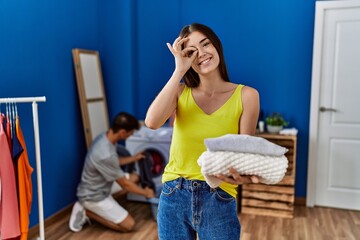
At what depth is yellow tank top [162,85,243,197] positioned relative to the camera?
3.81ft

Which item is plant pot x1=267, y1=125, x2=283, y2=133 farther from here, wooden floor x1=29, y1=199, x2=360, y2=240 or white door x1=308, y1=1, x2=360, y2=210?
wooden floor x1=29, y1=199, x2=360, y2=240

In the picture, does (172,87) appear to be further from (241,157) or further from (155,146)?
(155,146)

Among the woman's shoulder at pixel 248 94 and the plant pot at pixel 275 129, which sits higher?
the woman's shoulder at pixel 248 94

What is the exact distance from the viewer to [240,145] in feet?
3.42

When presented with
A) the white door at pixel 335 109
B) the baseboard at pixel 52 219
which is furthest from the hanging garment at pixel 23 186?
the white door at pixel 335 109

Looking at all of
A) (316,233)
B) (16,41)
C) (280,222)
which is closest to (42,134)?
(16,41)

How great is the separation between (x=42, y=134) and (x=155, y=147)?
1081 mm

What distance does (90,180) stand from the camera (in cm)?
330

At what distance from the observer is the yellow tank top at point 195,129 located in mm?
1160

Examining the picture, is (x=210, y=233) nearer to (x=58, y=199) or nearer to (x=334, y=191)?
(x=58, y=199)

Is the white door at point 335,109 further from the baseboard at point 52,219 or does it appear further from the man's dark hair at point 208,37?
the man's dark hair at point 208,37

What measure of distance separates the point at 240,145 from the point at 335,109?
3.02 m

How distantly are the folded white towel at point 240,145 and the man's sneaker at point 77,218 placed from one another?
8.40 ft

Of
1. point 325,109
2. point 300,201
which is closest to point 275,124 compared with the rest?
point 325,109
